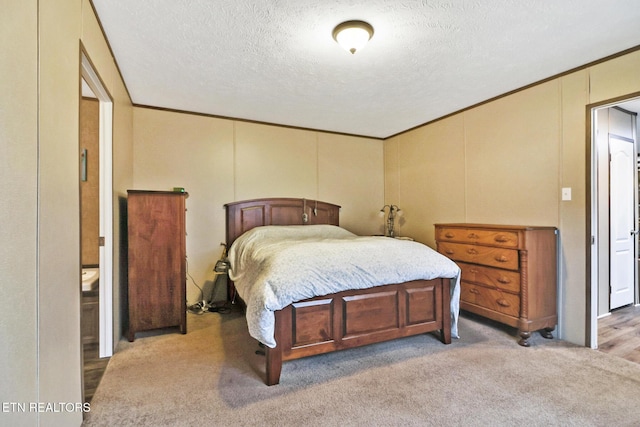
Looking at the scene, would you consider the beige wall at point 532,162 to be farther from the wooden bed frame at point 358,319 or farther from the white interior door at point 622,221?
the white interior door at point 622,221

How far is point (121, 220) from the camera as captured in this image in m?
2.94

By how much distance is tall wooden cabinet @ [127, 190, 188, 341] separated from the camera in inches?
110

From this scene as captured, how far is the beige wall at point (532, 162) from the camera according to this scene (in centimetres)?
264

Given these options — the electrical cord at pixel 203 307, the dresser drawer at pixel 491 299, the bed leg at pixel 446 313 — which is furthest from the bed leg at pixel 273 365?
the dresser drawer at pixel 491 299

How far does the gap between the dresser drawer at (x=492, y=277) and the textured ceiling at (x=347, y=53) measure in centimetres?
187

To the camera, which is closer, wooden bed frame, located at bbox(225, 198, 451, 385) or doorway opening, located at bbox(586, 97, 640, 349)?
wooden bed frame, located at bbox(225, 198, 451, 385)

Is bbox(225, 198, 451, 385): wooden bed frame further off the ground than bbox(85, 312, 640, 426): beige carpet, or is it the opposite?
bbox(225, 198, 451, 385): wooden bed frame

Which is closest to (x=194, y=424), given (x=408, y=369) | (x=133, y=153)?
(x=408, y=369)

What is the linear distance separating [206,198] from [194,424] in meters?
2.82

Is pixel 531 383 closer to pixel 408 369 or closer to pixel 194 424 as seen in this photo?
pixel 408 369

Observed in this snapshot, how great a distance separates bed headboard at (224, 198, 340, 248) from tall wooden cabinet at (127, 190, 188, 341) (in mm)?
1117

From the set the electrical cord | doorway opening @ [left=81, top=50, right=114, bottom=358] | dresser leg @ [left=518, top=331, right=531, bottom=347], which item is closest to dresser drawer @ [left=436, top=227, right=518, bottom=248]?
dresser leg @ [left=518, top=331, right=531, bottom=347]

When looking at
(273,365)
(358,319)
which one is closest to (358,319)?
(358,319)

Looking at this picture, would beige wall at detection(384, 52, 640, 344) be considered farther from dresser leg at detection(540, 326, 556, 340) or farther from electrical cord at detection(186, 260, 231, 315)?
electrical cord at detection(186, 260, 231, 315)
